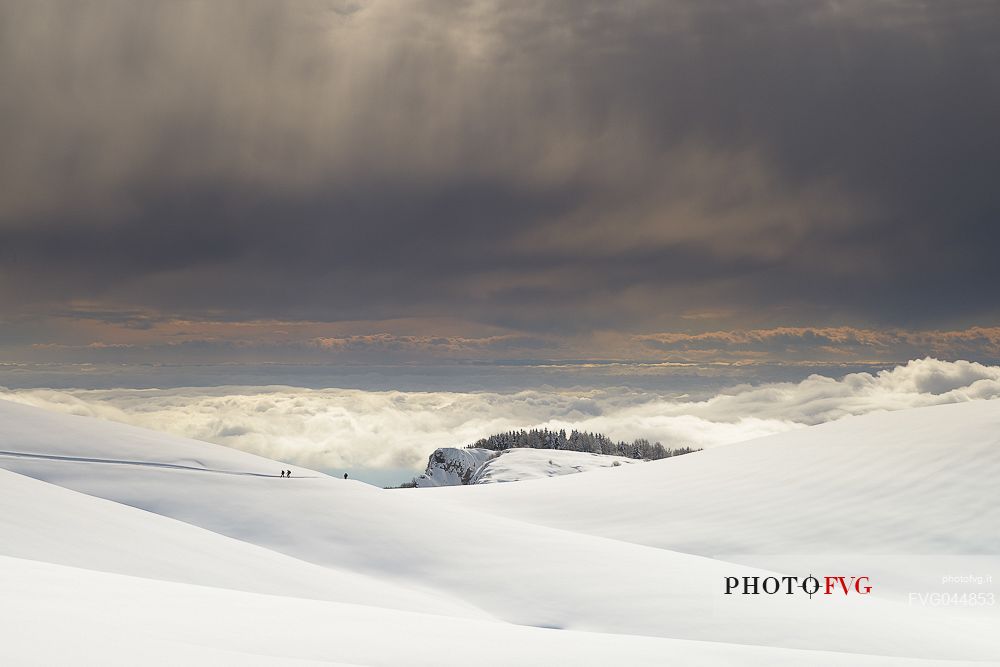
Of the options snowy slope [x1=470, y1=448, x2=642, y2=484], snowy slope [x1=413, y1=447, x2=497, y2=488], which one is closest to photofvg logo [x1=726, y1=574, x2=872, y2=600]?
snowy slope [x1=470, y1=448, x2=642, y2=484]

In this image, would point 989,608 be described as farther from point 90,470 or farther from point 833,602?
point 90,470

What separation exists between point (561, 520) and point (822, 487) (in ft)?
27.5

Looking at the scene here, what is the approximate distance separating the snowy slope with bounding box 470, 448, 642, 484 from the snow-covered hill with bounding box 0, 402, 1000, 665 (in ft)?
173

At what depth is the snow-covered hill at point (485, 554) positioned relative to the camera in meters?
6.77

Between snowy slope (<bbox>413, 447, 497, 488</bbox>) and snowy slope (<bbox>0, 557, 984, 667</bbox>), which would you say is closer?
snowy slope (<bbox>0, 557, 984, 667</bbox>)

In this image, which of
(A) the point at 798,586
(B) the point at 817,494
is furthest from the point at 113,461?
(B) the point at 817,494

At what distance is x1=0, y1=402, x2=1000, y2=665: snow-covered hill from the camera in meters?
6.77

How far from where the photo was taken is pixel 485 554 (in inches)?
660

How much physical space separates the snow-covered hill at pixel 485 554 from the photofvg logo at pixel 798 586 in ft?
1.21

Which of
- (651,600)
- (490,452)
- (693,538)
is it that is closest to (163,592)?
(651,600)

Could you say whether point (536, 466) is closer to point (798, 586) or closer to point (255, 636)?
point (798, 586)

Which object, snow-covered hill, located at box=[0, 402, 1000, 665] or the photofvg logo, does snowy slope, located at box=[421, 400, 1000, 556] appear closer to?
snow-covered hill, located at box=[0, 402, 1000, 665]

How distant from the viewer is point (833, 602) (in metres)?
13.5

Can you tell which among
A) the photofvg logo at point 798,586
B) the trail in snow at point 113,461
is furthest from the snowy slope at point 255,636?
the trail in snow at point 113,461
